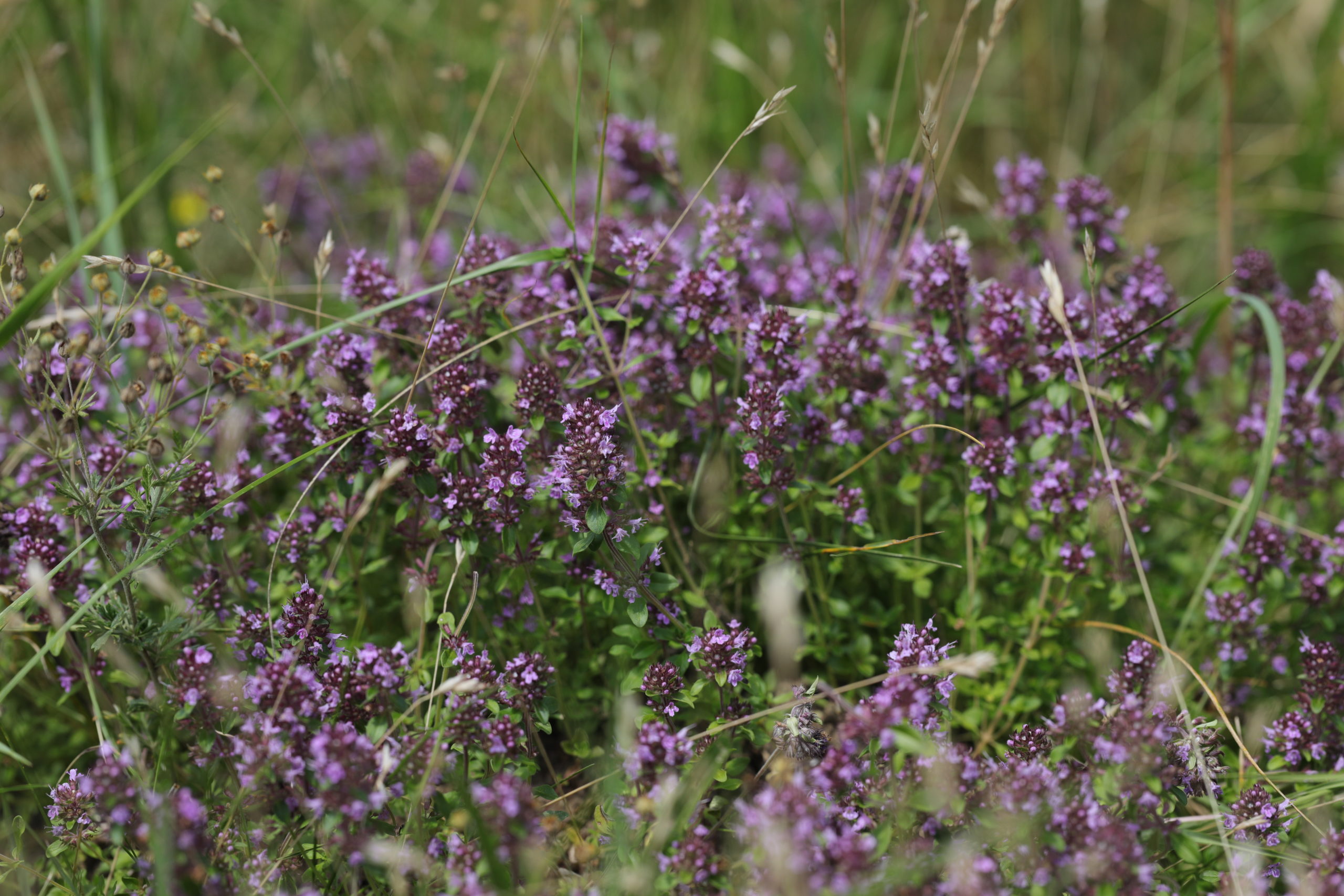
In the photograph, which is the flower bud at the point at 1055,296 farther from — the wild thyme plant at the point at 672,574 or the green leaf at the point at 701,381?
the green leaf at the point at 701,381

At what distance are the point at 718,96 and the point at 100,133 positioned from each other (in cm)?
378

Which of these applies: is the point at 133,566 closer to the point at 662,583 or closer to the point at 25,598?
the point at 25,598

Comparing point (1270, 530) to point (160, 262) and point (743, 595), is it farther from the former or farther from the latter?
point (160, 262)

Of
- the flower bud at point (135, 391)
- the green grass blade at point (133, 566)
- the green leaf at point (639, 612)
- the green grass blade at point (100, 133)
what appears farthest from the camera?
the green grass blade at point (100, 133)

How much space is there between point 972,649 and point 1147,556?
35.7 inches

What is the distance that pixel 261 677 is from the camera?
93.6 inches

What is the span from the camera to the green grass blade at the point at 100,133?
4391 mm

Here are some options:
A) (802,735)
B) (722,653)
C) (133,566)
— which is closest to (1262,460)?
(802,735)

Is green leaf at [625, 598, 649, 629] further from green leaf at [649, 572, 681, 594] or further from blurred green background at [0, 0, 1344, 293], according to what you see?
blurred green background at [0, 0, 1344, 293]

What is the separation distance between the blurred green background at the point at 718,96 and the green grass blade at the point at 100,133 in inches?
12.1

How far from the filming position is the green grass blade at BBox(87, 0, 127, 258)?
173 inches

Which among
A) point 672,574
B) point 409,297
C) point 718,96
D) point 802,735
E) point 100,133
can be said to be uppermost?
point 718,96

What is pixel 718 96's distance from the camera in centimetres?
680

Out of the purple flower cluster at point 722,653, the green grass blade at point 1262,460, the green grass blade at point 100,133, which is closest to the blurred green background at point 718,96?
the green grass blade at point 100,133
